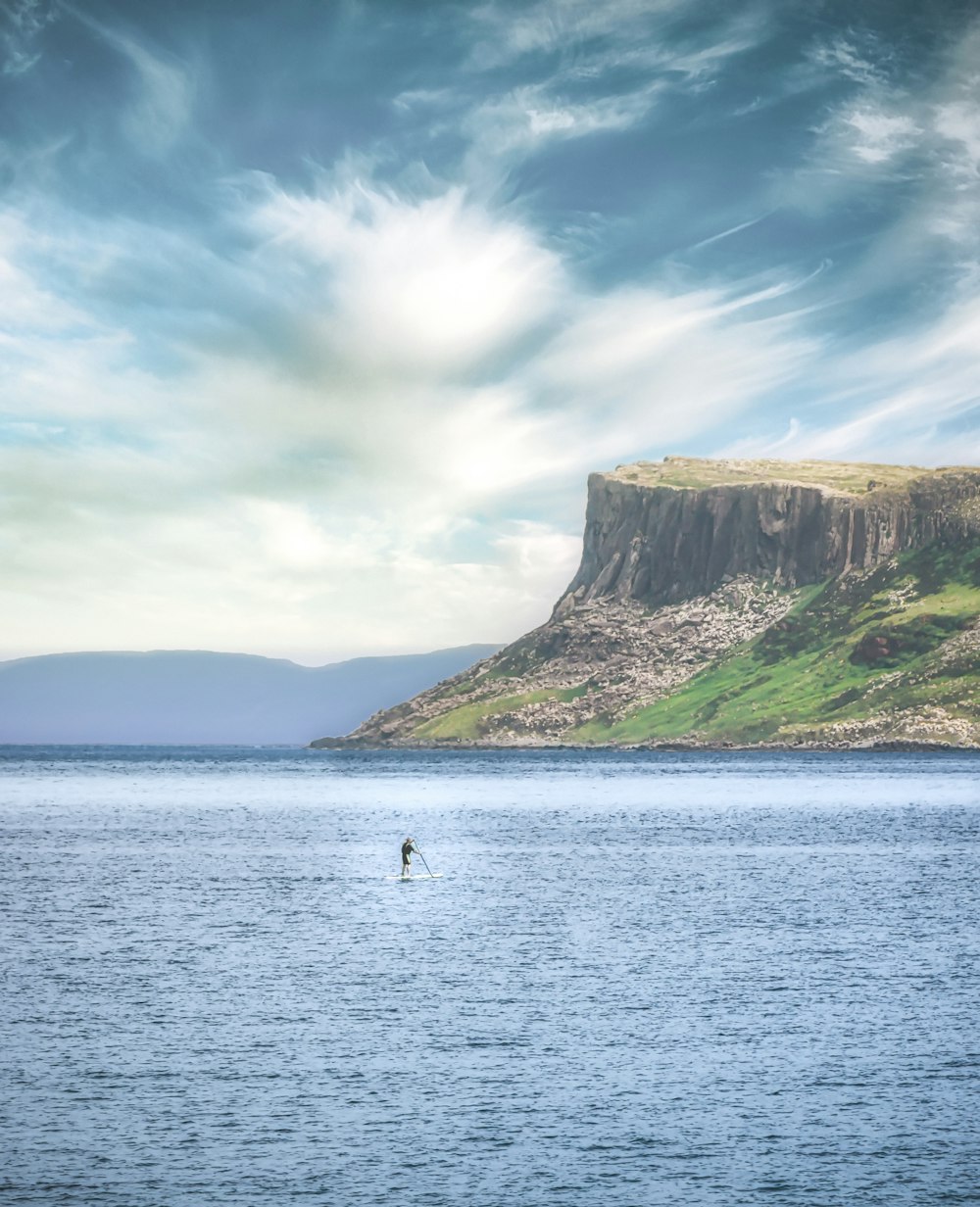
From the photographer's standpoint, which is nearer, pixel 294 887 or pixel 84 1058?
pixel 84 1058

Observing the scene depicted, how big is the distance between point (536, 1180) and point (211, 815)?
14504 centimetres

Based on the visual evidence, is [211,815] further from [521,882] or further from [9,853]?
[521,882]

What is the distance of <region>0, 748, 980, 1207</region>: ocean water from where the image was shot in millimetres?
31453

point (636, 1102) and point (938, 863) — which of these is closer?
point (636, 1102)

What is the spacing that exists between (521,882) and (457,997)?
130 ft

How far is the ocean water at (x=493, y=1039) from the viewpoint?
31.5 metres

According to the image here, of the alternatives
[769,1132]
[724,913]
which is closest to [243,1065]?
[769,1132]

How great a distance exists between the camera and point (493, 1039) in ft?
143

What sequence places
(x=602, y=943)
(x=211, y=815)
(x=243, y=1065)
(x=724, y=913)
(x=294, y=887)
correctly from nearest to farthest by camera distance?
(x=243, y=1065)
(x=602, y=943)
(x=724, y=913)
(x=294, y=887)
(x=211, y=815)

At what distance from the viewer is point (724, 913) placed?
239 ft

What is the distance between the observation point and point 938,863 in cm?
9819

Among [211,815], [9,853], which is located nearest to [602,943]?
[9,853]

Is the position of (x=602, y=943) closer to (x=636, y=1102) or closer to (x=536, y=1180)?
(x=636, y=1102)

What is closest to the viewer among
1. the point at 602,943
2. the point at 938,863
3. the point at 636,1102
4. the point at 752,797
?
the point at 636,1102
